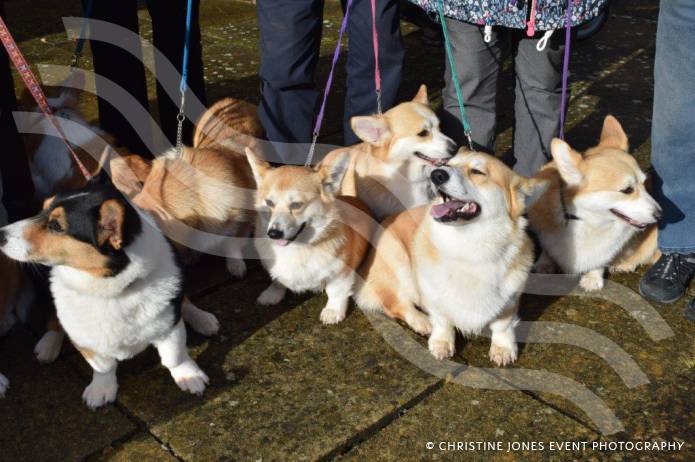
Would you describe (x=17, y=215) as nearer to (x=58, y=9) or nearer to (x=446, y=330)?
(x=446, y=330)

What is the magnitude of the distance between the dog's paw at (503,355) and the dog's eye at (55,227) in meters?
1.65

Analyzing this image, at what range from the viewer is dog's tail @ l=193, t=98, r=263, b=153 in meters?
3.65

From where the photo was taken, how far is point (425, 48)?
20.6 feet

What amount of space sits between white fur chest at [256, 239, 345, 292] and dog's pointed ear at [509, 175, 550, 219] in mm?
761

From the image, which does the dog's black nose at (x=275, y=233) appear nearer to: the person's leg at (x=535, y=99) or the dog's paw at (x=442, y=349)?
the dog's paw at (x=442, y=349)

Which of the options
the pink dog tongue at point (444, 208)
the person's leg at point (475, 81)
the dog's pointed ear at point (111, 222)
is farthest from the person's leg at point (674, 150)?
the dog's pointed ear at point (111, 222)

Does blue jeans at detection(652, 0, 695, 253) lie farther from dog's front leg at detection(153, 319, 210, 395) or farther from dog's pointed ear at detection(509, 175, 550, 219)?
dog's front leg at detection(153, 319, 210, 395)

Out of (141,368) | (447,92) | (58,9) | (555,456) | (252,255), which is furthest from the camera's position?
(58,9)

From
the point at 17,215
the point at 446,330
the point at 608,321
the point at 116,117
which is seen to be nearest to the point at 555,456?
the point at 446,330

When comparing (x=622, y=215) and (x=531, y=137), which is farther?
(x=531, y=137)

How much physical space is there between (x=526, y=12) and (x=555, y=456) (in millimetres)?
1804

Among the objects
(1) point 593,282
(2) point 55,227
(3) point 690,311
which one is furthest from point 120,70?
(3) point 690,311

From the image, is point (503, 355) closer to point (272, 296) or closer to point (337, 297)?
point (337, 297)

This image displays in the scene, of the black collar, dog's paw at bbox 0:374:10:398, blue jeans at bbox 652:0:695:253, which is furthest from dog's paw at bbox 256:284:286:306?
blue jeans at bbox 652:0:695:253
